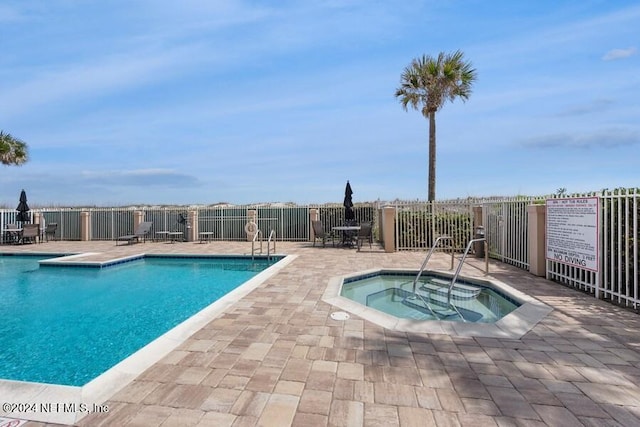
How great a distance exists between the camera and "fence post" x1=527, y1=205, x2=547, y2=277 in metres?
6.47

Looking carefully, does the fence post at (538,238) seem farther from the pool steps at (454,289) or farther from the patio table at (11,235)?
the patio table at (11,235)

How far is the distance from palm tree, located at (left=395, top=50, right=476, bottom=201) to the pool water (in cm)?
757

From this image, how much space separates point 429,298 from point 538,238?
264 centimetres

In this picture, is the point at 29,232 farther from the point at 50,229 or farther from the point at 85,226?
the point at 85,226

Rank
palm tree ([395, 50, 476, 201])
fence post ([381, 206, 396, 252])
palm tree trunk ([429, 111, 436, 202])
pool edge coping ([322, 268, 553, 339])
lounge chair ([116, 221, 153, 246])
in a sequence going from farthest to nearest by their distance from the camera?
lounge chair ([116, 221, 153, 246]) < palm tree trunk ([429, 111, 436, 202]) < palm tree ([395, 50, 476, 201]) < fence post ([381, 206, 396, 252]) < pool edge coping ([322, 268, 553, 339])

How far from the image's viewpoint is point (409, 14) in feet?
22.9

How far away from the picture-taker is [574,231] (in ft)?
18.0

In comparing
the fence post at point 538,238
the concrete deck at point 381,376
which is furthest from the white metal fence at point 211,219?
the concrete deck at point 381,376

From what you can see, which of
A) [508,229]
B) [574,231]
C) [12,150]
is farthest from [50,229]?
[574,231]

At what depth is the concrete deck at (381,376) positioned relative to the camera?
2146 mm

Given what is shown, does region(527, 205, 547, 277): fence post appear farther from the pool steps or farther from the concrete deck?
the concrete deck

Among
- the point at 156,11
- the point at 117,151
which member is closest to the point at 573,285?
the point at 156,11

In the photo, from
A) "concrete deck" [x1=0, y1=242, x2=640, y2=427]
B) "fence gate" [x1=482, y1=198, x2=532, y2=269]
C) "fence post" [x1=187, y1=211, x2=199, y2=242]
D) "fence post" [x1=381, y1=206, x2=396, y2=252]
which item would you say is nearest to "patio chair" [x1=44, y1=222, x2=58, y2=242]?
"fence post" [x1=187, y1=211, x2=199, y2=242]

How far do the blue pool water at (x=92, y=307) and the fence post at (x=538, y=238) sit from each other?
245 inches
